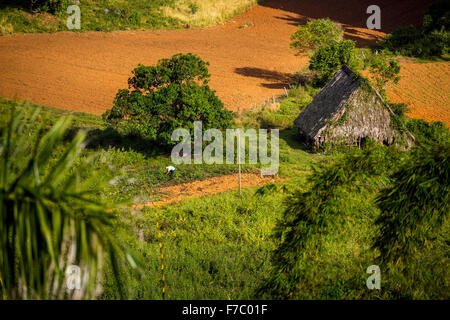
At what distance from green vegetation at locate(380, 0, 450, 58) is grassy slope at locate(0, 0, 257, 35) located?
1773 centimetres

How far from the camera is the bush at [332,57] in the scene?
66.7 ft

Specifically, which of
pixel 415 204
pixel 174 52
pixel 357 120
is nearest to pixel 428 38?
pixel 357 120

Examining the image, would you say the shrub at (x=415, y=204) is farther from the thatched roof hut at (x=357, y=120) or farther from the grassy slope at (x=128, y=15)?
the grassy slope at (x=128, y=15)

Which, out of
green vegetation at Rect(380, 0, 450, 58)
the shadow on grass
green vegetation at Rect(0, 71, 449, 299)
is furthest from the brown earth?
green vegetation at Rect(0, 71, 449, 299)

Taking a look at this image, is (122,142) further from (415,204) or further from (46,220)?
(46,220)

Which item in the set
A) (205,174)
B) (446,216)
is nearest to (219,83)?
(205,174)

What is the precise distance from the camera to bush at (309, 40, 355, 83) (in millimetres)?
20330

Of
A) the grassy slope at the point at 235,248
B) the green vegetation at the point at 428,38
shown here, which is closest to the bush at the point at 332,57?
the green vegetation at the point at 428,38

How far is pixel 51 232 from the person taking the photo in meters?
1.84

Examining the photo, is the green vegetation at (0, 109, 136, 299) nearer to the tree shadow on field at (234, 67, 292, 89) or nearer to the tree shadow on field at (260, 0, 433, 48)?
the tree shadow on field at (234, 67, 292, 89)

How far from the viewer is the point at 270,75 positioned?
2564 cm

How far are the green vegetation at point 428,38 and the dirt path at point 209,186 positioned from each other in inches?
847
